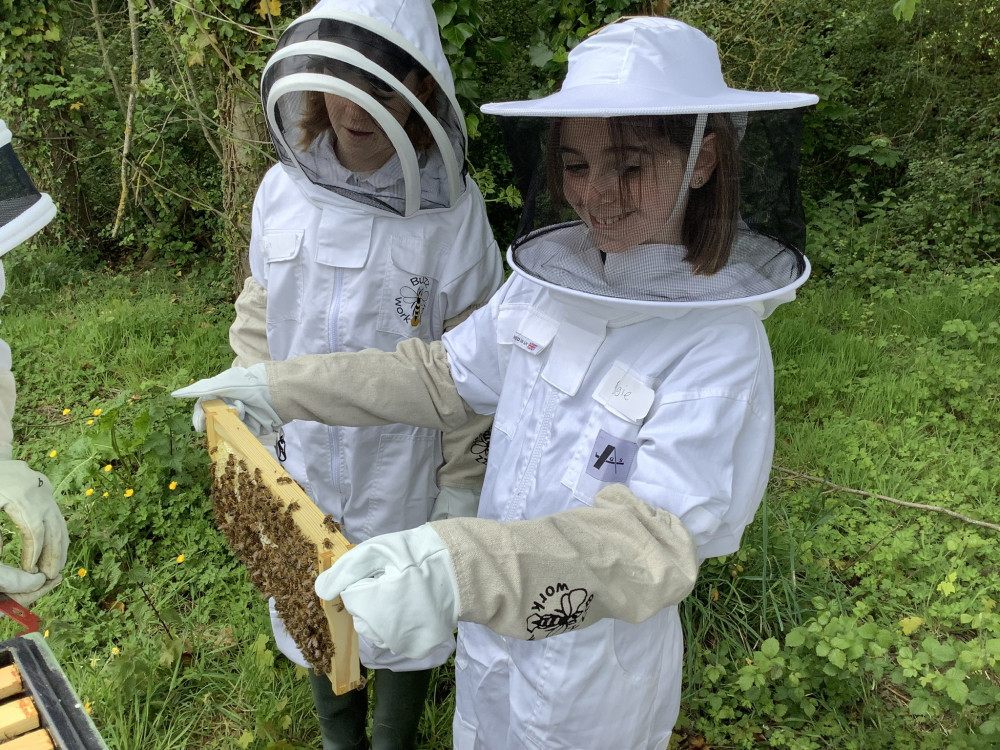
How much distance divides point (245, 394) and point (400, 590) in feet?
2.97

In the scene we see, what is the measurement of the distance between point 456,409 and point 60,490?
105 inches

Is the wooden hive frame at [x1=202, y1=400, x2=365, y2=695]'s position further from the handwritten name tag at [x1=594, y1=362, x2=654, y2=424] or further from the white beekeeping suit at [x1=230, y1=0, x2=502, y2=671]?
the handwritten name tag at [x1=594, y1=362, x2=654, y2=424]

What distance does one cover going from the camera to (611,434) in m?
1.53

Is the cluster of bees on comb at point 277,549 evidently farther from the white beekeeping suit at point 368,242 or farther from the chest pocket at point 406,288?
the chest pocket at point 406,288

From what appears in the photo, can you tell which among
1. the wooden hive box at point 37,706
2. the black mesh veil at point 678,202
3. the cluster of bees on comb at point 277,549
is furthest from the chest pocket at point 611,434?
the wooden hive box at point 37,706

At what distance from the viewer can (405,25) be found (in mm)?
2043

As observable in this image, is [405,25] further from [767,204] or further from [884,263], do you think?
[884,263]

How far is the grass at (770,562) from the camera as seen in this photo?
2697 mm

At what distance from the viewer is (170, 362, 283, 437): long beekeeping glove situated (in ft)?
6.14

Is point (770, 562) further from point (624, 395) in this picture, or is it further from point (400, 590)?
point (400, 590)

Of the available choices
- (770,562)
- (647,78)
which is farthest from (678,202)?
(770,562)

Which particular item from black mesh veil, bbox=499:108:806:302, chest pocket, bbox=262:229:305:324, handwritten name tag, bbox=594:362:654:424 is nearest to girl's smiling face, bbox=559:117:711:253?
black mesh veil, bbox=499:108:806:302

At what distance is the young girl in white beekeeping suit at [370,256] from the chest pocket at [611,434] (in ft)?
2.47

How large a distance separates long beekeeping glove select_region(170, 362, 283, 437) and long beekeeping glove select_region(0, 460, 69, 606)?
38 cm
